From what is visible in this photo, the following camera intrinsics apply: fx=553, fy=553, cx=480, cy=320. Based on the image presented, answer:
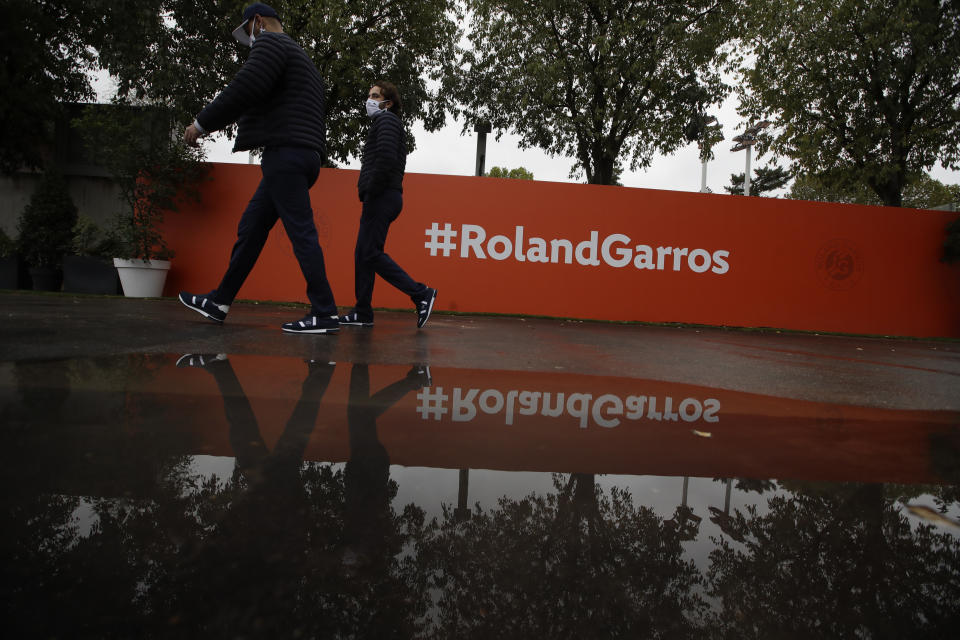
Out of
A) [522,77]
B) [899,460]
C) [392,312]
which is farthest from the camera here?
[522,77]

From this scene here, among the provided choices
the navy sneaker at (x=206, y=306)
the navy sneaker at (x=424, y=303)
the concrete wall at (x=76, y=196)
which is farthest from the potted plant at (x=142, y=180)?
the concrete wall at (x=76, y=196)

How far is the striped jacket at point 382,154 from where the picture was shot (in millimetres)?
4773

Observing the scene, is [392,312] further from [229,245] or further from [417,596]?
[417,596]

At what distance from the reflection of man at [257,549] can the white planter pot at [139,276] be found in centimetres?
776

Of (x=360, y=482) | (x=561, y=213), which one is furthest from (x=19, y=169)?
(x=360, y=482)

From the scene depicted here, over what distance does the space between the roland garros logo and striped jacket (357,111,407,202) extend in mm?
8031

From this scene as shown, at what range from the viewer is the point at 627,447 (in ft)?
5.70

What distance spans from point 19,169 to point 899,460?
18.5 metres

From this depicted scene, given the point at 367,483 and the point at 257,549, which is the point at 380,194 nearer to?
the point at 367,483

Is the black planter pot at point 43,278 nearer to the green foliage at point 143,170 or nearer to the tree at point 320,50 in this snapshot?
the green foliage at point 143,170

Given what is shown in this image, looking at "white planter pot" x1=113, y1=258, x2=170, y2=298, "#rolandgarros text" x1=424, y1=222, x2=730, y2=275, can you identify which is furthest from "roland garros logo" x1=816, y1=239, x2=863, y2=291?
"white planter pot" x1=113, y1=258, x2=170, y2=298

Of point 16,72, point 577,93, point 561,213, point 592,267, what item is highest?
point 577,93

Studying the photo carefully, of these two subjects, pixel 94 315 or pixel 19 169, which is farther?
pixel 19 169

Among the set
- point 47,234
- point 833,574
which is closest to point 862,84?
point 833,574
